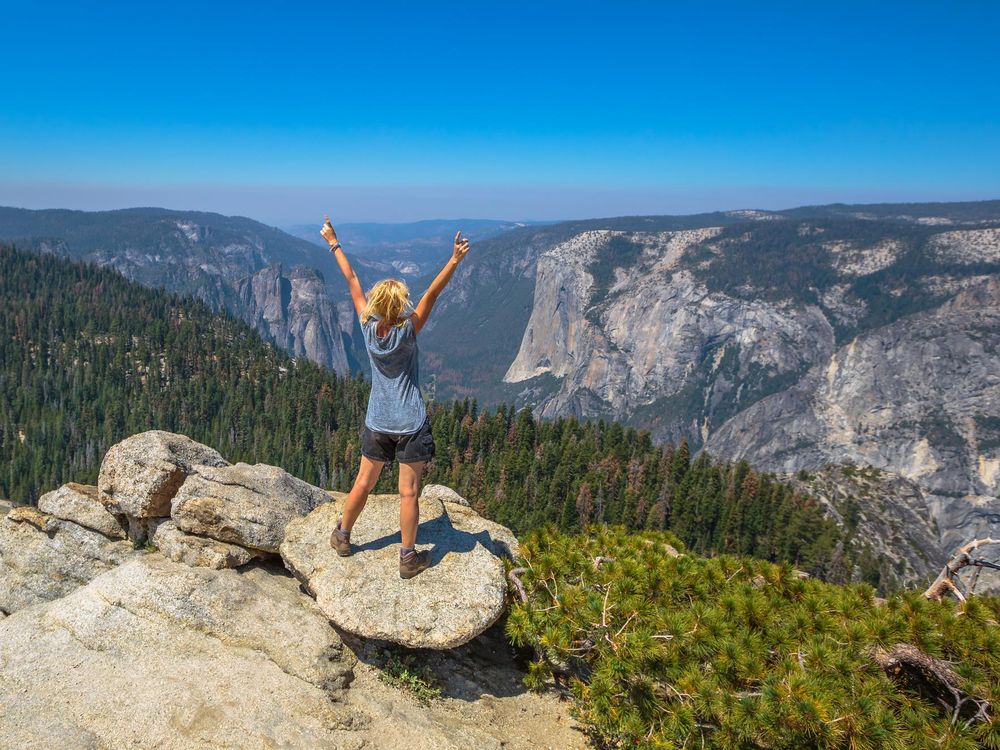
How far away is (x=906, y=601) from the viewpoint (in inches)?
368

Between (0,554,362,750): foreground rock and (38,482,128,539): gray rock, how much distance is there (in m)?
4.68

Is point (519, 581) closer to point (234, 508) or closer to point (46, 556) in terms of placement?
point (234, 508)

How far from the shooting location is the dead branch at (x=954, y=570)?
8.82 meters

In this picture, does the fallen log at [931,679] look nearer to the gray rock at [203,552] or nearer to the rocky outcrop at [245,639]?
the rocky outcrop at [245,639]

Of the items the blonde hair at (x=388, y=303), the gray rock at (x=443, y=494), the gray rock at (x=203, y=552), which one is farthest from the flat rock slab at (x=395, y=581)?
the blonde hair at (x=388, y=303)

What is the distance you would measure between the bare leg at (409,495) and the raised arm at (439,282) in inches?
99.1

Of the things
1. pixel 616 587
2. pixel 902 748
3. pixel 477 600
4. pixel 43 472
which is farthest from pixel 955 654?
pixel 43 472

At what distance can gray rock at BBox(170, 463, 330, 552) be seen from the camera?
13461 millimetres

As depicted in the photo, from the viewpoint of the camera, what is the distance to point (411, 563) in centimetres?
1116

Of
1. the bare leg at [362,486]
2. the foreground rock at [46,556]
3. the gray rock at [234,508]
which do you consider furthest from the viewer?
the foreground rock at [46,556]

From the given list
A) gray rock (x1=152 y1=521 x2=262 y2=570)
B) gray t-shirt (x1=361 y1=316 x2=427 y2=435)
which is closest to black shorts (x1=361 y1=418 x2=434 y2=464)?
gray t-shirt (x1=361 y1=316 x2=427 y2=435)

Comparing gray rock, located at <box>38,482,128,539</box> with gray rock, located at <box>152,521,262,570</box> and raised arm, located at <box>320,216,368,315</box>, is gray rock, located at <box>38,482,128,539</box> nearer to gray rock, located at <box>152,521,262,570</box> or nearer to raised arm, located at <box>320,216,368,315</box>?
gray rock, located at <box>152,521,262,570</box>

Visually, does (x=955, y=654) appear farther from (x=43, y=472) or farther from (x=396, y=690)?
(x=43, y=472)

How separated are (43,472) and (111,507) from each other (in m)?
129
